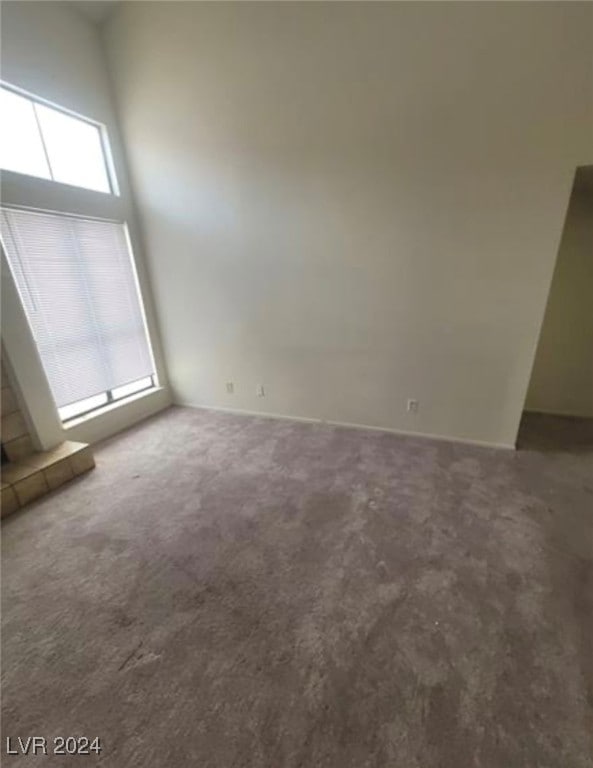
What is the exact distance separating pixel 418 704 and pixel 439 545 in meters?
0.82

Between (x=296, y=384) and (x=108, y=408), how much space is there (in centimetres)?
185

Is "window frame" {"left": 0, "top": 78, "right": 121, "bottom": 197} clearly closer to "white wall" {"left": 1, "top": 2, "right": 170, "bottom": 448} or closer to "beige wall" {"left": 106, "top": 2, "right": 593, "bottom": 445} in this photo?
"white wall" {"left": 1, "top": 2, "right": 170, "bottom": 448}

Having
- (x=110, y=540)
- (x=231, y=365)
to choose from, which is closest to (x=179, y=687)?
(x=110, y=540)

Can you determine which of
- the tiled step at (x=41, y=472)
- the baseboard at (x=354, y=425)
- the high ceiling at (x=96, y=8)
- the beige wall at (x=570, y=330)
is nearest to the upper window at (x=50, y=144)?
the high ceiling at (x=96, y=8)

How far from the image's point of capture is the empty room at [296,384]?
1257 mm

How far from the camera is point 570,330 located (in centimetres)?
335

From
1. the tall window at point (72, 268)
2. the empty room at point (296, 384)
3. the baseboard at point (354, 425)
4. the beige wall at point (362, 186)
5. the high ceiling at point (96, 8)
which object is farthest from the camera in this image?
the baseboard at point (354, 425)

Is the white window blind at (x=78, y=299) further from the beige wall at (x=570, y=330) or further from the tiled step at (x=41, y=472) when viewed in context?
the beige wall at (x=570, y=330)

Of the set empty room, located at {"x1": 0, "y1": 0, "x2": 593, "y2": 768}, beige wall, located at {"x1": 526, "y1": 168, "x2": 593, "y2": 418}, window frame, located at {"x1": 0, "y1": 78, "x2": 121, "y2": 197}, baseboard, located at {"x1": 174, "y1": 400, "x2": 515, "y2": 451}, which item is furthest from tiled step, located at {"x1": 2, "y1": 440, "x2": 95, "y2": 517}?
beige wall, located at {"x1": 526, "y1": 168, "x2": 593, "y2": 418}

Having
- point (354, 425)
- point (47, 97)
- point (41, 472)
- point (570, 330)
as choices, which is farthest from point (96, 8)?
point (570, 330)

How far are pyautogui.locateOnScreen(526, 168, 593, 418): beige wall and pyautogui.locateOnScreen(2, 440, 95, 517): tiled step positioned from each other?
169 inches

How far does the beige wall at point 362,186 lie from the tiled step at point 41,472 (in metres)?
1.58

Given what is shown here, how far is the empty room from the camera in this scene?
126 cm

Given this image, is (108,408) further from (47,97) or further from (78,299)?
(47,97)
